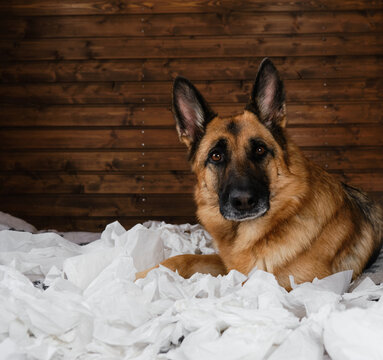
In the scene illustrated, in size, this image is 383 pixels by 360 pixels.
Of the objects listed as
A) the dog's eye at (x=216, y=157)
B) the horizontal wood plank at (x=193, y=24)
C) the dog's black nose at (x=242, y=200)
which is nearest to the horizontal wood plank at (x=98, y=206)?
the horizontal wood plank at (x=193, y=24)

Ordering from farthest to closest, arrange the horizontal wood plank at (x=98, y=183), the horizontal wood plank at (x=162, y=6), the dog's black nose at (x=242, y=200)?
the horizontal wood plank at (x=98, y=183) → the horizontal wood plank at (x=162, y=6) → the dog's black nose at (x=242, y=200)

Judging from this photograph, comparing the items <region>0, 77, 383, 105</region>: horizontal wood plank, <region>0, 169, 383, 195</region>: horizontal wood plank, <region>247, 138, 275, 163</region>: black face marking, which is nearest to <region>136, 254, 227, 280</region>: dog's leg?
<region>247, 138, 275, 163</region>: black face marking

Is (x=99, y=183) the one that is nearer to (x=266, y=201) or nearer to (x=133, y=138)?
(x=133, y=138)

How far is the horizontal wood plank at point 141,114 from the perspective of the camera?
3.74 m

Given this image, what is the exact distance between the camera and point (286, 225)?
5.43 ft

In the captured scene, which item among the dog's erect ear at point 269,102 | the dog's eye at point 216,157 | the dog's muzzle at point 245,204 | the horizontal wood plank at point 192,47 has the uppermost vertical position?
the horizontal wood plank at point 192,47

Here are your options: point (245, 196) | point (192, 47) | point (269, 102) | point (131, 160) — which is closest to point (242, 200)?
point (245, 196)

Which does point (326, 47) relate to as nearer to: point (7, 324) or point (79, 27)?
point (79, 27)

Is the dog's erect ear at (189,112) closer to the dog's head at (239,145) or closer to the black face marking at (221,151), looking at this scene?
the dog's head at (239,145)

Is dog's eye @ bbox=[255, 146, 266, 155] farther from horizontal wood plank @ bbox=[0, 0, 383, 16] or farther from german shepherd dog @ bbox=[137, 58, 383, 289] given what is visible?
horizontal wood plank @ bbox=[0, 0, 383, 16]

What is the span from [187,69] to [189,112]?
1.97m

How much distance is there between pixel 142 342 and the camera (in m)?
1.09

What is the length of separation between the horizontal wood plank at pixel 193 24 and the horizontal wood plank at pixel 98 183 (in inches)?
53.5

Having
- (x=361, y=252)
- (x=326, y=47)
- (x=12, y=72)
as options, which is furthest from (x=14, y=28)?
(x=361, y=252)
